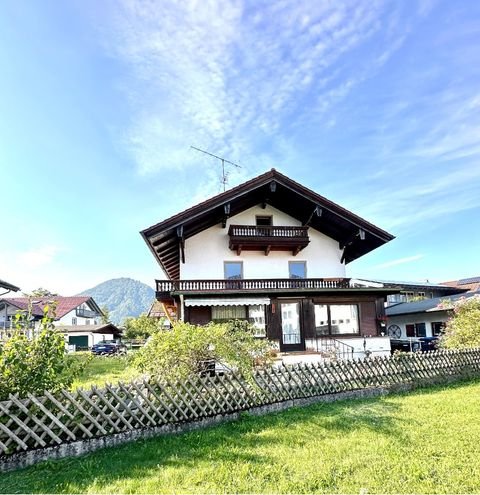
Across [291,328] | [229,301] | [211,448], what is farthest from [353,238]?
[211,448]

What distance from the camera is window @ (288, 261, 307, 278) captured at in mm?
20891

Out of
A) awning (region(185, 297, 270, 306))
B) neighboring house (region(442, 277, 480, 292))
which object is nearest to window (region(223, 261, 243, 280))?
awning (region(185, 297, 270, 306))

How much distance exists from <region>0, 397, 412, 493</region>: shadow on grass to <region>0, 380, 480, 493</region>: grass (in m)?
0.02

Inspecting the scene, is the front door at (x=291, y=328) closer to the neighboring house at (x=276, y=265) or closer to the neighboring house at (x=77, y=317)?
the neighboring house at (x=276, y=265)

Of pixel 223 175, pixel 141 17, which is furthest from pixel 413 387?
pixel 223 175

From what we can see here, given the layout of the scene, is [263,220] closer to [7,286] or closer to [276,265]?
[276,265]

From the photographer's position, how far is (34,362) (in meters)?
5.70

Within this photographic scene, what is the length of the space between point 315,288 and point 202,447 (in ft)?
45.2

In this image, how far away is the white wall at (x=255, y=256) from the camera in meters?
19.7

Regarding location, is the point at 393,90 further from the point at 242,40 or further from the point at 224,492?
the point at 224,492

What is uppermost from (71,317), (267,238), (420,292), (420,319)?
(267,238)

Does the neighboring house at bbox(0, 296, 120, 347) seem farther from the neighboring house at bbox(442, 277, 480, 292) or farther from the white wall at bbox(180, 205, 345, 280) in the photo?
the neighboring house at bbox(442, 277, 480, 292)

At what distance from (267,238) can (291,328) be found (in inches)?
201

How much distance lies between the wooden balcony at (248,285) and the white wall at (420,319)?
13.9 m
